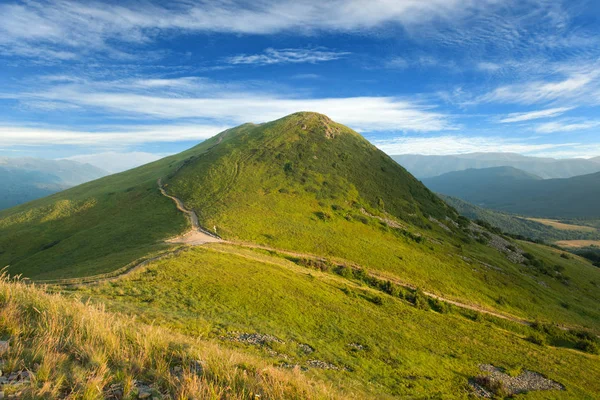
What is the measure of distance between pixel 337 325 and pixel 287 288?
7435mm

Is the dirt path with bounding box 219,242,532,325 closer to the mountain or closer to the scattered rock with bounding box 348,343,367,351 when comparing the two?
the mountain

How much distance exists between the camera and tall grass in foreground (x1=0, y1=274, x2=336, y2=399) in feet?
20.6

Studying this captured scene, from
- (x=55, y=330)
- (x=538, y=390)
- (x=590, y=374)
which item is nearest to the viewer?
(x=55, y=330)

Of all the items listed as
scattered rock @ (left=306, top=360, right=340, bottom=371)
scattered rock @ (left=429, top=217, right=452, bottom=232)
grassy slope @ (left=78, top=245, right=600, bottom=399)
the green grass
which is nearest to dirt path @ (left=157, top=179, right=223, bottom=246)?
the green grass

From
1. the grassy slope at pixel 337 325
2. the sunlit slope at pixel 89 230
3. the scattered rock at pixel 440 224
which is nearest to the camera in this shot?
the grassy slope at pixel 337 325

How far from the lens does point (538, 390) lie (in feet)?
78.4

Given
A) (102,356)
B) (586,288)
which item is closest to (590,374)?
(102,356)

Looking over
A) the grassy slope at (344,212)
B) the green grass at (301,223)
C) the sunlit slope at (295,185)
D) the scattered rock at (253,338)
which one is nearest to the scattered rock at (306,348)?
the scattered rock at (253,338)

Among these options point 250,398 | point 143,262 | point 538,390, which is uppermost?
point 250,398

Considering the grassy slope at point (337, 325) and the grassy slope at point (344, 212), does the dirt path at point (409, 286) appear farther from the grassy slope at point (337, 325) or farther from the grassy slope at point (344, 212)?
the grassy slope at point (337, 325)

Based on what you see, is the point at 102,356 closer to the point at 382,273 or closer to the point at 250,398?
the point at 250,398

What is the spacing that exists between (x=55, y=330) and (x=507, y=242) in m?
109

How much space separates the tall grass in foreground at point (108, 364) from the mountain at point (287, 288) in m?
0.06

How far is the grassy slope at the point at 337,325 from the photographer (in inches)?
779
